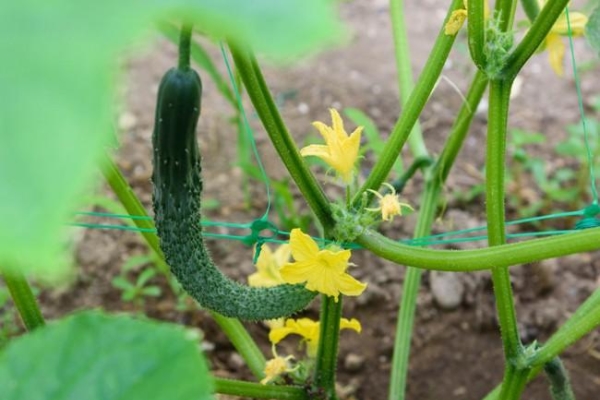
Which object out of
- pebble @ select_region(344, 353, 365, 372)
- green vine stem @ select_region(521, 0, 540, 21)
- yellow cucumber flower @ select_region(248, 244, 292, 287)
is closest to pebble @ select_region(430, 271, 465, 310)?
pebble @ select_region(344, 353, 365, 372)

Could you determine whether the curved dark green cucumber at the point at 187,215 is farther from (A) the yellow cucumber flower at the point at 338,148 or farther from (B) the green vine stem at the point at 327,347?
(A) the yellow cucumber flower at the point at 338,148

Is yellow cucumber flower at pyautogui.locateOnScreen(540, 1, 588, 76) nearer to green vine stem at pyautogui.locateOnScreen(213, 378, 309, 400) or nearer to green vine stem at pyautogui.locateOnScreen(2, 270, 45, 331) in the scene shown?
green vine stem at pyautogui.locateOnScreen(213, 378, 309, 400)

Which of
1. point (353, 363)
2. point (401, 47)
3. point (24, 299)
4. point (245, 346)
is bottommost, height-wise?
point (353, 363)

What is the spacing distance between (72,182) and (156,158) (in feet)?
2.43

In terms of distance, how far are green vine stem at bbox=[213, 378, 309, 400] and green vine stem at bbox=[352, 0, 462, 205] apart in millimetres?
337

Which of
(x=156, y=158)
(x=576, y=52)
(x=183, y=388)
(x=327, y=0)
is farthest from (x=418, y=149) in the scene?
(x=576, y=52)

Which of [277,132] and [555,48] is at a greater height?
[555,48]

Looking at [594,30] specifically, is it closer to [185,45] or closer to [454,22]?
[454,22]

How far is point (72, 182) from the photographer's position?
1.27 feet

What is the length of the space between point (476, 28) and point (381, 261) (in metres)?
1.33

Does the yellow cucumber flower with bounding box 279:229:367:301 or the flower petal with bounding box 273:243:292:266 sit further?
the flower petal with bounding box 273:243:292:266

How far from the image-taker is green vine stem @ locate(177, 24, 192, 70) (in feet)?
2.95

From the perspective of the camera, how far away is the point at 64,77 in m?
0.40

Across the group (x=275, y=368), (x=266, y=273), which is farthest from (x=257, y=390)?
(x=266, y=273)
